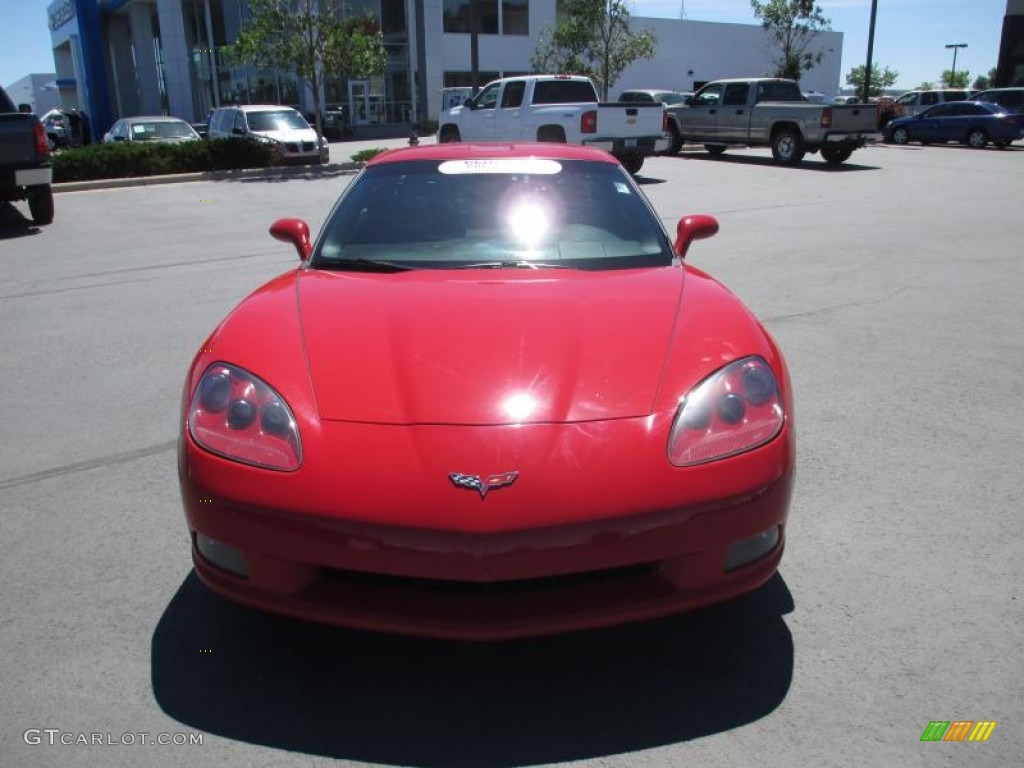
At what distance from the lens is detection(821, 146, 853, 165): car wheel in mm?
19844

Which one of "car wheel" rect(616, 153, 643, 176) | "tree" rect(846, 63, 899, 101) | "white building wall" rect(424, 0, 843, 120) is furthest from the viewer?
"tree" rect(846, 63, 899, 101)

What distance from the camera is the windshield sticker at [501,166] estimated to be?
13.5 feet

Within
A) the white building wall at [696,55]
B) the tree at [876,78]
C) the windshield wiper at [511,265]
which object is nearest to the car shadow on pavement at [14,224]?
the windshield wiper at [511,265]

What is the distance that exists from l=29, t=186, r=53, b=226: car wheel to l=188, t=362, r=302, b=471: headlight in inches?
430

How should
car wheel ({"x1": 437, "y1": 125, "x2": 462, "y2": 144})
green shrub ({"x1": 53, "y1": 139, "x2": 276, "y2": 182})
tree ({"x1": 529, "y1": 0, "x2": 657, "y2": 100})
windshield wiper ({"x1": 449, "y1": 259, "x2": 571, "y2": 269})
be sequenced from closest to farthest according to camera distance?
1. windshield wiper ({"x1": 449, "y1": 259, "x2": 571, "y2": 269})
2. green shrub ({"x1": 53, "y1": 139, "x2": 276, "y2": 182})
3. car wheel ({"x1": 437, "y1": 125, "x2": 462, "y2": 144})
4. tree ({"x1": 529, "y1": 0, "x2": 657, "y2": 100})

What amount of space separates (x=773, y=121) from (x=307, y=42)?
11.6 metres

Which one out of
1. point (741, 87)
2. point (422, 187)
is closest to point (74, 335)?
point (422, 187)

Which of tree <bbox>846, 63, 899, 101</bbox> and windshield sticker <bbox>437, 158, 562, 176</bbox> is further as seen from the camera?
tree <bbox>846, 63, 899, 101</bbox>

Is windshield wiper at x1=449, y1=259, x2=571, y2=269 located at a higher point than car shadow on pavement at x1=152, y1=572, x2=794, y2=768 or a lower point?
higher

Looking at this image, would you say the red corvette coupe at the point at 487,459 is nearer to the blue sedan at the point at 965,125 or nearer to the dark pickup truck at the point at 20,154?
the dark pickup truck at the point at 20,154

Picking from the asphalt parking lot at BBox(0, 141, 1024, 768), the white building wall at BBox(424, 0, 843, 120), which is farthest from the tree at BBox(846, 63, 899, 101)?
the asphalt parking lot at BBox(0, 141, 1024, 768)

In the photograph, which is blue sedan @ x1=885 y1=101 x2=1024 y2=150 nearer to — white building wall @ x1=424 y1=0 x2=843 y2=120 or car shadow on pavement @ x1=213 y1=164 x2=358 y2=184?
car shadow on pavement @ x1=213 y1=164 x2=358 y2=184

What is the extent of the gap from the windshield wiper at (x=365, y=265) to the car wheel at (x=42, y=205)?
10124 mm

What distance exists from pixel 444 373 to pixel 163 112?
47.8 meters
